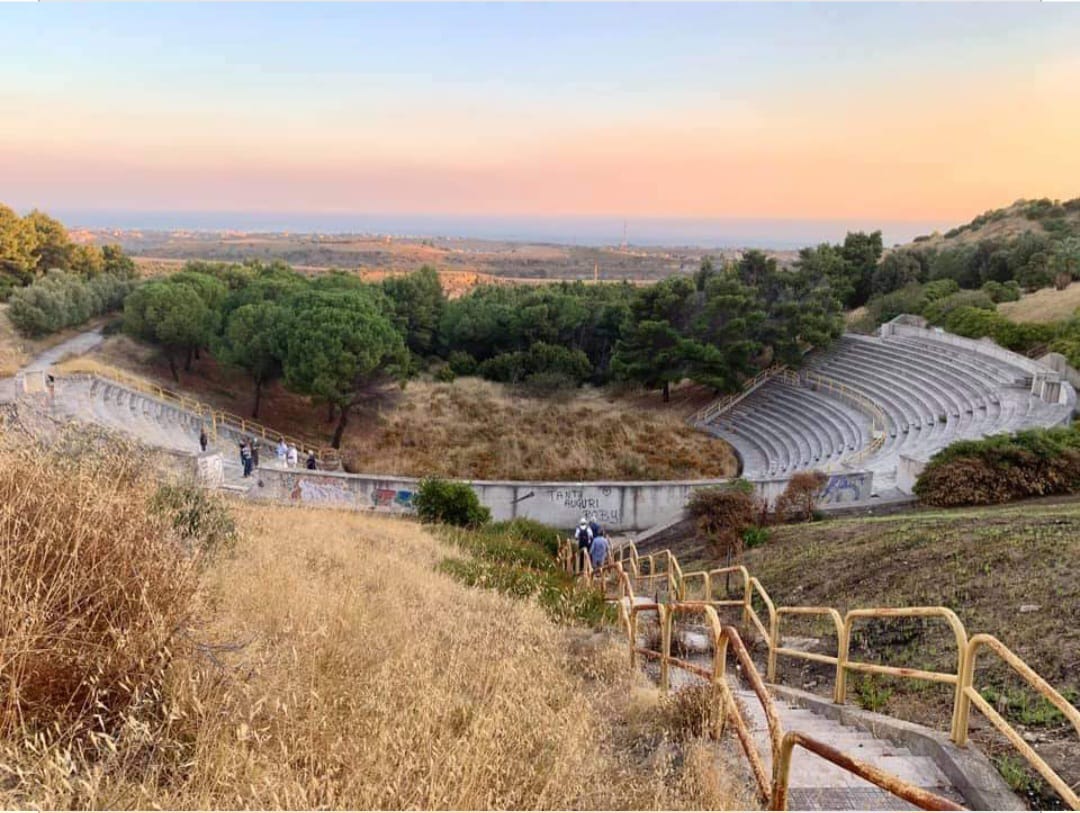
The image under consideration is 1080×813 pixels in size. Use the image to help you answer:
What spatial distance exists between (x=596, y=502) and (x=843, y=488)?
6.08 metres

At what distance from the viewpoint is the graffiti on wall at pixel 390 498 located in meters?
18.2

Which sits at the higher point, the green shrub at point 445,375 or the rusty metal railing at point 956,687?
the rusty metal railing at point 956,687

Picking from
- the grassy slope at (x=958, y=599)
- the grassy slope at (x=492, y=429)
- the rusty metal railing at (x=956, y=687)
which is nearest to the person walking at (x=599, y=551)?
the grassy slope at (x=958, y=599)

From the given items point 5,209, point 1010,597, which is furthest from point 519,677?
point 5,209

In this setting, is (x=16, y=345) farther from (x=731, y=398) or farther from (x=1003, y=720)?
(x=1003, y=720)

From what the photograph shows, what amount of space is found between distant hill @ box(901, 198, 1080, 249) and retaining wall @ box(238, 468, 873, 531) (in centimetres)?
4500

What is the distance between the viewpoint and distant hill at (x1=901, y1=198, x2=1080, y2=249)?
175 feet

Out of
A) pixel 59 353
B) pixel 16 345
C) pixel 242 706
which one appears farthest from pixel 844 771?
pixel 16 345

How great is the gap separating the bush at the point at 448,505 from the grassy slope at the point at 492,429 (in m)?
5.58

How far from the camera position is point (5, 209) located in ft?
138

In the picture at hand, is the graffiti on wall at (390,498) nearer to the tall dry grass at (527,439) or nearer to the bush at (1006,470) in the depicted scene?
the tall dry grass at (527,439)

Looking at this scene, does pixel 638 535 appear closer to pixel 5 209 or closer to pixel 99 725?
pixel 99 725

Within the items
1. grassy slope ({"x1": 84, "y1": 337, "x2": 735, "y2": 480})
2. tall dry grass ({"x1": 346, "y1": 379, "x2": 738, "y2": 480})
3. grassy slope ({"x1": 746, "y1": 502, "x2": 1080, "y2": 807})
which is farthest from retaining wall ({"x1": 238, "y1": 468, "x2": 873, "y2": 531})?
grassy slope ({"x1": 746, "y1": 502, "x2": 1080, "y2": 807})

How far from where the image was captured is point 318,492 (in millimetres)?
18484
